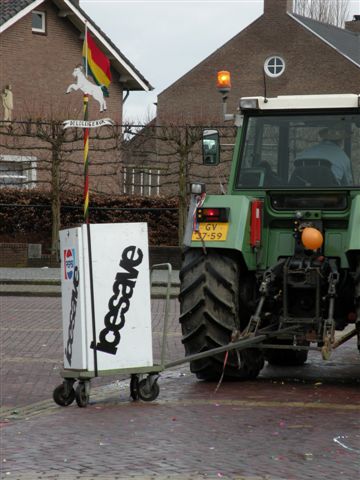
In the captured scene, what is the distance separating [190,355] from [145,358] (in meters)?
0.73

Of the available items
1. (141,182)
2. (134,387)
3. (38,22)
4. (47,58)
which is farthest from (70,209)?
(134,387)

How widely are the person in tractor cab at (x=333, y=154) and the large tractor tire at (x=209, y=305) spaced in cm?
123

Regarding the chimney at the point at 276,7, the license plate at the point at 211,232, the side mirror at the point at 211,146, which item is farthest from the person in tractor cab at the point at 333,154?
the chimney at the point at 276,7

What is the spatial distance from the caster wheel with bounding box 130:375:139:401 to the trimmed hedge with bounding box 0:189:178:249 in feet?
65.2

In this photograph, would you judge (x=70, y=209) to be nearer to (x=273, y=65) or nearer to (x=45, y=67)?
(x=45, y=67)

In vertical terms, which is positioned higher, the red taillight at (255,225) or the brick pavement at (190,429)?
the red taillight at (255,225)

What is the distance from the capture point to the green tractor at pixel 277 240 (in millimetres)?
9656

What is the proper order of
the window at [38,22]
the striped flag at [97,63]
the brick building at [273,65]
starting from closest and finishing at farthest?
1. the striped flag at [97,63]
2. the window at [38,22]
3. the brick building at [273,65]

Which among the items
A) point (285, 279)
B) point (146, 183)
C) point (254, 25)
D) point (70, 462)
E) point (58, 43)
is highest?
point (254, 25)

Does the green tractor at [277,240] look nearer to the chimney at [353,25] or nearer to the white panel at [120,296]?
the white panel at [120,296]

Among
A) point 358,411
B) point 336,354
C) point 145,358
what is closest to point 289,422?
point 358,411

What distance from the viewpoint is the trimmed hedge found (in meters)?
29.1

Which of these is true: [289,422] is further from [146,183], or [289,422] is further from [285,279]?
[146,183]

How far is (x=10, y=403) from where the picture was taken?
9.50m
